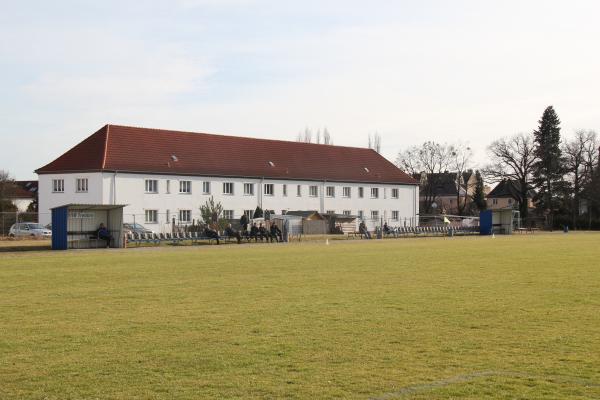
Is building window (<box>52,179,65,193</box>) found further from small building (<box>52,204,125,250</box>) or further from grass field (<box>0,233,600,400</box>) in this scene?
grass field (<box>0,233,600,400</box>)

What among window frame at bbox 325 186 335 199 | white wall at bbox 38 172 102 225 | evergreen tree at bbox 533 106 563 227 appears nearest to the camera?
white wall at bbox 38 172 102 225

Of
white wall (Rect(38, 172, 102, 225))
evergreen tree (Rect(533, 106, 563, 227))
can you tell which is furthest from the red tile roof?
evergreen tree (Rect(533, 106, 563, 227))

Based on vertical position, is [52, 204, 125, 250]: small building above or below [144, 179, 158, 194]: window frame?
below

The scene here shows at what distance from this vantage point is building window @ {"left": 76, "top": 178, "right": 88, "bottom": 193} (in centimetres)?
6431

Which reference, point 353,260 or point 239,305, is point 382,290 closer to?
point 239,305

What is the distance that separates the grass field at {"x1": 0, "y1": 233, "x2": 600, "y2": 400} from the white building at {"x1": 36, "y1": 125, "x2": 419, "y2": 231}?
4443 centimetres

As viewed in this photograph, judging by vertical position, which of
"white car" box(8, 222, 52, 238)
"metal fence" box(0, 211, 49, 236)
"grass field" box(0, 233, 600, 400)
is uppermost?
"metal fence" box(0, 211, 49, 236)

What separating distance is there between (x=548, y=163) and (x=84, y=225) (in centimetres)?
7299

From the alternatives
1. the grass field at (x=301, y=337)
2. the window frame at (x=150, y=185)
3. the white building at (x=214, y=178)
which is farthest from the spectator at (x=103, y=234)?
the window frame at (x=150, y=185)

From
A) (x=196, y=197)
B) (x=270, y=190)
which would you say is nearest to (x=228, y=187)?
(x=196, y=197)

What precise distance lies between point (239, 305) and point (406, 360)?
587 cm

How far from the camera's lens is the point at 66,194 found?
65688 millimetres

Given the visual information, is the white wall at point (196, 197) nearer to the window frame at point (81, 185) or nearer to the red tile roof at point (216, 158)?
the window frame at point (81, 185)

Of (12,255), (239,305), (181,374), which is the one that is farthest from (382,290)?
(12,255)
